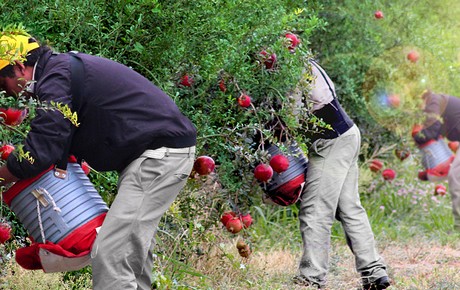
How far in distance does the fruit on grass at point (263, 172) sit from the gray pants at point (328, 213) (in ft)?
1.91

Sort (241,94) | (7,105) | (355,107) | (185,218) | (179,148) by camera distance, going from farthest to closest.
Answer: (355,107) → (185,218) → (241,94) → (179,148) → (7,105)

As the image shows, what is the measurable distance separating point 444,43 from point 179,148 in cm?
586

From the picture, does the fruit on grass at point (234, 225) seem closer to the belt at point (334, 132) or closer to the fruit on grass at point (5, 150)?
the belt at point (334, 132)

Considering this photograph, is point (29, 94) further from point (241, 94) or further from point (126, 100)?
point (241, 94)

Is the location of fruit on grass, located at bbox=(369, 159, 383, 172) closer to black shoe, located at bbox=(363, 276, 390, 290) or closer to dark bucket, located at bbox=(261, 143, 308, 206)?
black shoe, located at bbox=(363, 276, 390, 290)

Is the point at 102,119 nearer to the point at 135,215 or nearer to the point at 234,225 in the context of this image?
the point at 135,215

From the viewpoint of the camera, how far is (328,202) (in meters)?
5.67

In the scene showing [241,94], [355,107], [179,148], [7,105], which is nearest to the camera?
[7,105]

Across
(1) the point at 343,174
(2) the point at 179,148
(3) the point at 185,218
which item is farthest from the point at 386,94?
(2) the point at 179,148

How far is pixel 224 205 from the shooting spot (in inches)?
221

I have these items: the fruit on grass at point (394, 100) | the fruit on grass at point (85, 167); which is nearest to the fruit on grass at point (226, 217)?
the fruit on grass at point (85, 167)

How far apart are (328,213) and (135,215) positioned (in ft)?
6.92

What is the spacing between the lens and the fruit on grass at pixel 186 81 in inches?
201

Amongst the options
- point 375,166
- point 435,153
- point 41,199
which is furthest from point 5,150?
point 375,166
